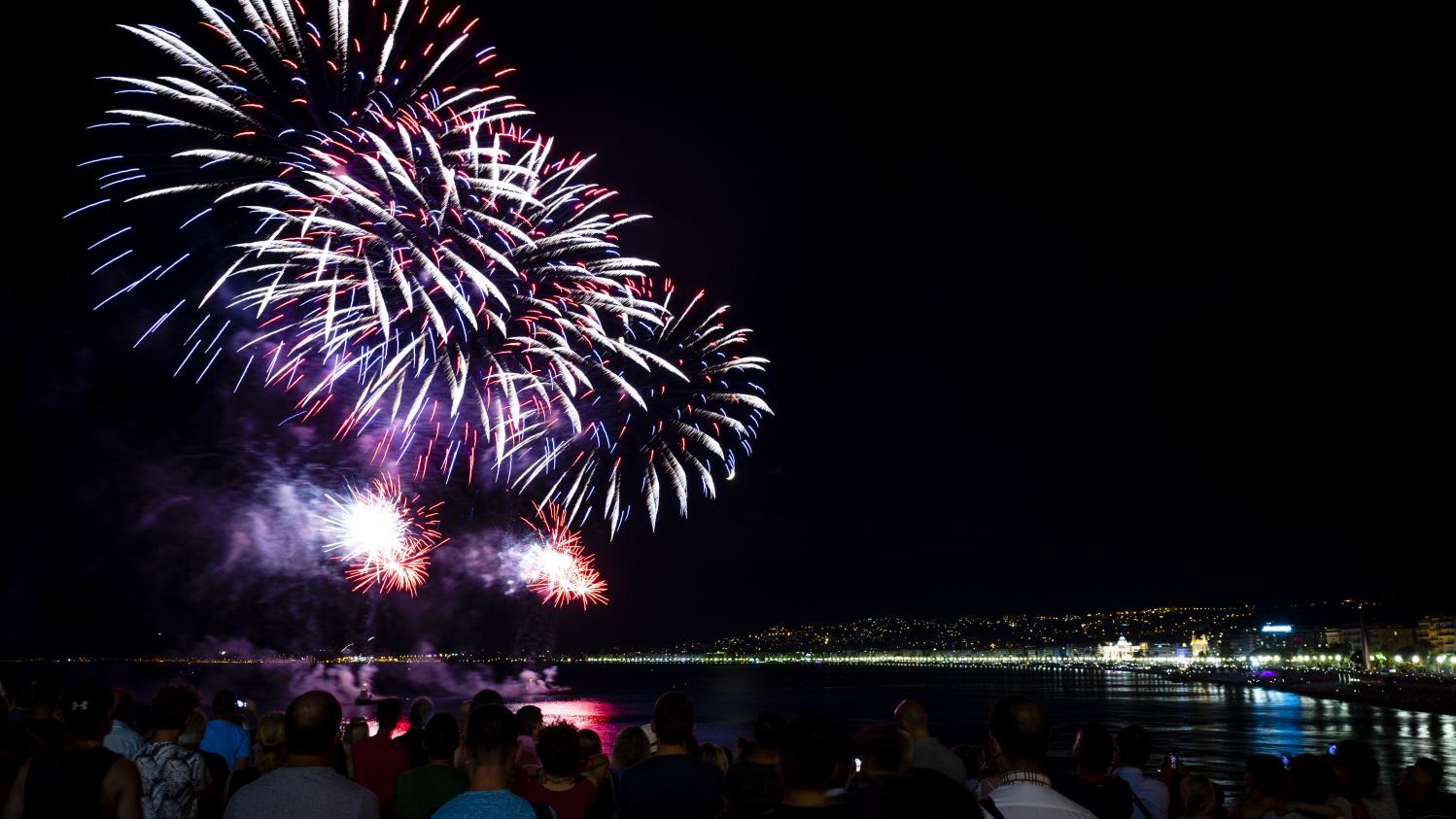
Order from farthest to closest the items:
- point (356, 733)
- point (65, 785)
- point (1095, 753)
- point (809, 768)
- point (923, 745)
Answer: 1. point (356, 733)
2. point (923, 745)
3. point (1095, 753)
4. point (65, 785)
5. point (809, 768)

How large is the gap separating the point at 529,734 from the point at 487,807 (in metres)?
5.16

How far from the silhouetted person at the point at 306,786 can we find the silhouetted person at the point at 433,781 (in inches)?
56.0

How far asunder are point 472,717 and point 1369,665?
22312cm

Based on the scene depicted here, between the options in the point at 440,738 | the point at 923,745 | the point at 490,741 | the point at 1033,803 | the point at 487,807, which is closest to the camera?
the point at 1033,803

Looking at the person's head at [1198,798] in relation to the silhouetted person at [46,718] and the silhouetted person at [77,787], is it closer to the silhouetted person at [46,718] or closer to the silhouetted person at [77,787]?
the silhouetted person at [77,787]

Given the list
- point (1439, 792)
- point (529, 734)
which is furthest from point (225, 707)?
point (1439, 792)

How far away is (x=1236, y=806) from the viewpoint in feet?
23.2

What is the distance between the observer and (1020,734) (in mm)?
4707

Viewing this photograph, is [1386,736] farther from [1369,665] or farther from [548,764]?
[1369,665]

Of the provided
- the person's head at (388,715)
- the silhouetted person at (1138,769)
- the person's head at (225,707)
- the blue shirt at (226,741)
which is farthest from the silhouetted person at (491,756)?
the person's head at (225,707)

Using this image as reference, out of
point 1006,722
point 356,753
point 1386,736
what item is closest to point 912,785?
point 1006,722

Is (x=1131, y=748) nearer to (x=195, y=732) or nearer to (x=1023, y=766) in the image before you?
(x=1023, y=766)

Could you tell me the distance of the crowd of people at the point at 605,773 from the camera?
14.3ft

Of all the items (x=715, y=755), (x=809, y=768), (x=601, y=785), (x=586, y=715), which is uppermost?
(x=809, y=768)
